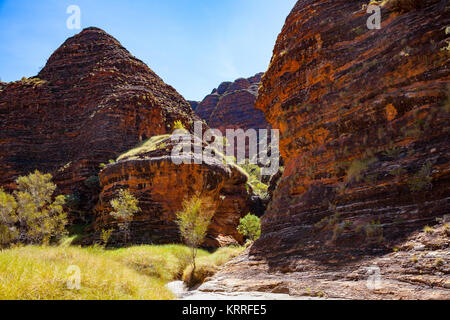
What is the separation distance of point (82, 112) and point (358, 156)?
4968 centimetres

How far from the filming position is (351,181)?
35.7ft

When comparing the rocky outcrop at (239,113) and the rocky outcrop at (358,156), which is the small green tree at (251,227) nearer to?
the rocky outcrop at (358,156)

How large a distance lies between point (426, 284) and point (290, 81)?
1392 centimetres

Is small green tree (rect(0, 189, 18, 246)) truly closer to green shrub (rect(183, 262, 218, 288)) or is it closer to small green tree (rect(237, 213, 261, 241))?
green shrub (rect(183, 262, 218, 288))

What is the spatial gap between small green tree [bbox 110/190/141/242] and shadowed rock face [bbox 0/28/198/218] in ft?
40.1

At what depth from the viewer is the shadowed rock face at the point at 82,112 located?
39.3 m

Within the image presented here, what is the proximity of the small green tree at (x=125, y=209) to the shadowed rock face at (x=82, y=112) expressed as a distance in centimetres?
1223

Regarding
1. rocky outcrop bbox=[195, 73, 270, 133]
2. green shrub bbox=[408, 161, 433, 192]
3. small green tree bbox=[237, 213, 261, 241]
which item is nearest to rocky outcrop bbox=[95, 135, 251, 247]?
small green tree bbox=[237, 213, 261, 241]

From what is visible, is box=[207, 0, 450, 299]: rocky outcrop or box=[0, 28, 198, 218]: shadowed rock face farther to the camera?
box=[0, 28, 198, 218]: shadowed rock face

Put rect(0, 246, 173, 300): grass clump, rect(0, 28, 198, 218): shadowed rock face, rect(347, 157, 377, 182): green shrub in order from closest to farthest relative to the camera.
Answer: rect(0, 246, 173, 300): grass clump
rect(347, 157, 377, 182): green shrub
rect(0, 28, 198, 218): shadowed rock face

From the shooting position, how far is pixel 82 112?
1858 inches

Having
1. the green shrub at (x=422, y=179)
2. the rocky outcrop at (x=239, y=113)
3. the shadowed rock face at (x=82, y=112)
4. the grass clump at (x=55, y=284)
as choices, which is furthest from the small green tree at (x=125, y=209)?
the rocky outcrop at (x=239, y=113)

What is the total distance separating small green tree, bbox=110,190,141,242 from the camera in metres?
23.3
